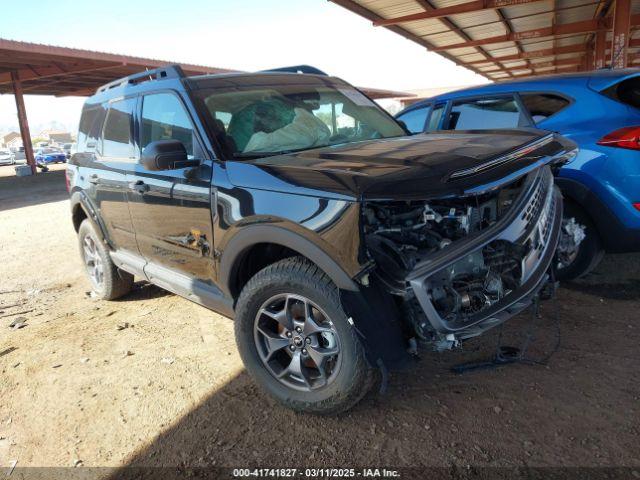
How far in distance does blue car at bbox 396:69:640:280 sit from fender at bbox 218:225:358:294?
2447mm

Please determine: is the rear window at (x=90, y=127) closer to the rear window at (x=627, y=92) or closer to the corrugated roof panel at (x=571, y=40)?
the rear window at (x=627, y=92)

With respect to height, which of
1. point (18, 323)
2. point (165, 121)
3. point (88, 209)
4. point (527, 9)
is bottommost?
point (18, 323)

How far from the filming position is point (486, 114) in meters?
4.83

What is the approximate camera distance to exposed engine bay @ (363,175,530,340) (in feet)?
7.28

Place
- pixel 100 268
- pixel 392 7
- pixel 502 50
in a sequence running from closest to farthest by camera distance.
A: pixel 100 268 < pixel 392 7 < pixel 502 50

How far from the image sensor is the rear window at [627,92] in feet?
12.2

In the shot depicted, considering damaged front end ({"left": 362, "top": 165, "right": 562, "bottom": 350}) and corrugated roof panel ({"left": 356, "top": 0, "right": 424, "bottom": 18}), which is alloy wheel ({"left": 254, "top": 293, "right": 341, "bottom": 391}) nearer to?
damaged front end ({"left": 362, "top": 165, "right": 562, "bottom": 350})

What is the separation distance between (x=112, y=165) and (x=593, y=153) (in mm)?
3875

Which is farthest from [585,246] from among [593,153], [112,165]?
[112,165]

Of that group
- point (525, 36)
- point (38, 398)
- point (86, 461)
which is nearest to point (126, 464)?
point (86, 461)

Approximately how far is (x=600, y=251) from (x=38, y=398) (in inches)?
171

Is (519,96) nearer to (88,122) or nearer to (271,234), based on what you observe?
(271,234)

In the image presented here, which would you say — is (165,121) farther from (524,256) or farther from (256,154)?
(524,256)

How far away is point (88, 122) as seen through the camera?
15.5 ft
